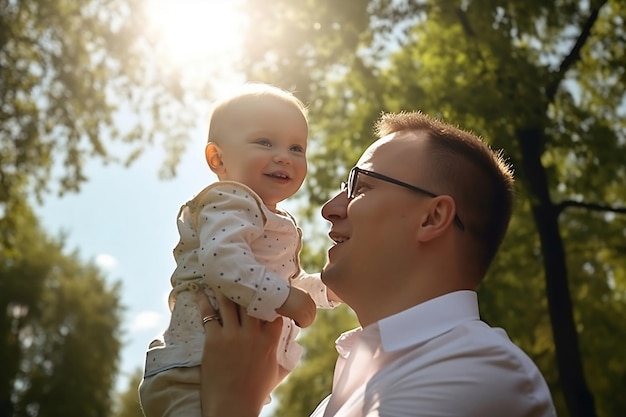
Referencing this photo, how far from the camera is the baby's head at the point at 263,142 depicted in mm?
3678

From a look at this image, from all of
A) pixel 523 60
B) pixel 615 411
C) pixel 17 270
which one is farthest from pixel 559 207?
pixel 17 270

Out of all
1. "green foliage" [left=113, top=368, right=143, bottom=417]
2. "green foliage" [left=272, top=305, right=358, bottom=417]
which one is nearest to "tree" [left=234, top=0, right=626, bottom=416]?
"green foliage" [left=272, top=305, right=358, bottom=417]

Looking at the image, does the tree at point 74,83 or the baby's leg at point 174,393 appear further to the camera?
the tree at point 74,83

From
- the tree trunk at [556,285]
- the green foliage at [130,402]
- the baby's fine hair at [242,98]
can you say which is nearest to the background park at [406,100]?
the tree trunk at [556,285]

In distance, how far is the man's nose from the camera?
3.42 m

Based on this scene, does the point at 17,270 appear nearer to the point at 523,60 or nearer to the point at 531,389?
the point at 523,60

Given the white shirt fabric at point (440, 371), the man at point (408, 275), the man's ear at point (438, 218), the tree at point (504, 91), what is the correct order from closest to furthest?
the white shirt fabric at point (440, 371) < the man at point (408, 275) < the man's ear at point (438, 218) < the tree at point (504, 91)

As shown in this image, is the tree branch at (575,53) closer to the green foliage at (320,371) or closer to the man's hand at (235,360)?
the green foliage at (320,371)

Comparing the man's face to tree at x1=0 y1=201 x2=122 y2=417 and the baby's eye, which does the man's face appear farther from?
tree at x1=0 y1=201 x2=122 y2=417

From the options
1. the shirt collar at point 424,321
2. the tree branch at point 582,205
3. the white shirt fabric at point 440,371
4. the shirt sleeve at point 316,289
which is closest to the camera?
the white shirt fabric at point 440,371

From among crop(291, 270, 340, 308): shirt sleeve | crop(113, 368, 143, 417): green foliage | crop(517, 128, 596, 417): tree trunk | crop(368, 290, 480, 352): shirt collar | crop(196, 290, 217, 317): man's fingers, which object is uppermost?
crop(113, 368, 143, 417): green foliage

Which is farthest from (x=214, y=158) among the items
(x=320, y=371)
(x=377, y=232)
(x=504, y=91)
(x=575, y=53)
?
(x=320, y=371)

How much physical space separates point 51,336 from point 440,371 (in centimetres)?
3713

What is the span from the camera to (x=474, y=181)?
130 inches
